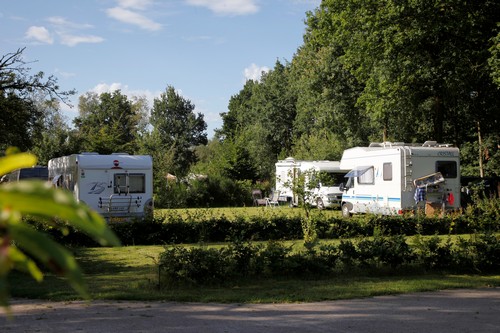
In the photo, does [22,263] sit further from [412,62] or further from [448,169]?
[412,62]

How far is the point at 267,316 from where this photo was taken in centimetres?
706

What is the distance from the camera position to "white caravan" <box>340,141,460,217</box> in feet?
68.4

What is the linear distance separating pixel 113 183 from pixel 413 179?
10.4m

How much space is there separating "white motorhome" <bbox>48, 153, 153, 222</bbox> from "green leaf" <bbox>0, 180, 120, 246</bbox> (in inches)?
711

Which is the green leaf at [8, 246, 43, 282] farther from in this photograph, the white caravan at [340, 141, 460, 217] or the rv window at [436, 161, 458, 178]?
the rv window at [436, 161, 458, 178]

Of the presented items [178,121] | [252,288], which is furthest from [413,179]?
[178,121]

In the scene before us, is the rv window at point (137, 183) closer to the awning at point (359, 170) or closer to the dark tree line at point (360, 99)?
the dark tree line at point (360, 99)

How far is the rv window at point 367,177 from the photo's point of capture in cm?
2294

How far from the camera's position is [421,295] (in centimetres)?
853

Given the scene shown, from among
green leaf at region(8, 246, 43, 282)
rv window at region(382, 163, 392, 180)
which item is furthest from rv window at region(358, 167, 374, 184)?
green leaf at region(8, 246, 43, 282)

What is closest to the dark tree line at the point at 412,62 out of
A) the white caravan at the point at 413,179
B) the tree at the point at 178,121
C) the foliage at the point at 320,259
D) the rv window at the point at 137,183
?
the white caravan at the point at 413,179

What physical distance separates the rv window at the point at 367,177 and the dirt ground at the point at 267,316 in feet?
48.4

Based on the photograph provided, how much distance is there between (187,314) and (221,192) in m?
29.7

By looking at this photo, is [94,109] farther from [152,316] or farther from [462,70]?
[152,316]
